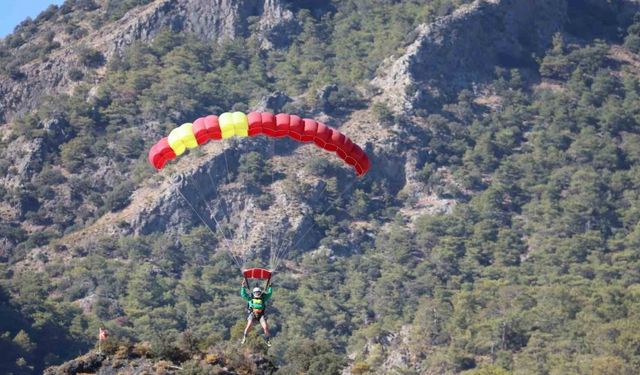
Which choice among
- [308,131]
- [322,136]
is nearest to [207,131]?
[308,131]

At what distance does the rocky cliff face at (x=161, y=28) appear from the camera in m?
158

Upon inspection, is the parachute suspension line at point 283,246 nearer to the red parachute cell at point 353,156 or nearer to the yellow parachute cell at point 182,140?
the red parachute cell at point 353,156

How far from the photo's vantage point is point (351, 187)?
138750 mm

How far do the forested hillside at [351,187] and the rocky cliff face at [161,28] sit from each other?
33cm

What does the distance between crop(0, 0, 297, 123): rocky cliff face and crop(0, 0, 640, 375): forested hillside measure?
327 mm

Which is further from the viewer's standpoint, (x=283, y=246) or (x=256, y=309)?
(x=283, y=246)

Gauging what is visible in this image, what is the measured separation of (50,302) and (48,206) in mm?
20059

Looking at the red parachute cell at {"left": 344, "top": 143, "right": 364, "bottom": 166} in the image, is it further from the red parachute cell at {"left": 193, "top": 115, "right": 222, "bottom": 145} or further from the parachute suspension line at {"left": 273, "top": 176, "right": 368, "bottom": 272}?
the parachute suspension line at {"left": 273, "top": 176, "right": 368, "bottom": 272}

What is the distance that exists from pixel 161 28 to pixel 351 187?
32920 millimetres

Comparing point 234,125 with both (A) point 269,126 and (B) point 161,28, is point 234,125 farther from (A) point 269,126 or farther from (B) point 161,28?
(B) point 161,28

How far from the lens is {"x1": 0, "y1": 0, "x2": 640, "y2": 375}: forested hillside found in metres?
116

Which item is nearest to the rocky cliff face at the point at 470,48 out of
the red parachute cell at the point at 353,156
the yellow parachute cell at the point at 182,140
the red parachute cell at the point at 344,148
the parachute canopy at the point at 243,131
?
the red parachute cell at the point at 353,156

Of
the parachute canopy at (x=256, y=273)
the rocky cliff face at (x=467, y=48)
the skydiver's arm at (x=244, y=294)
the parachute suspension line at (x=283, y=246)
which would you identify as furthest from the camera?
the rocky cliff face at (x=467, y=48)

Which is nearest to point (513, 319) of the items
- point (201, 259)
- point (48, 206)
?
point (201, 259)
